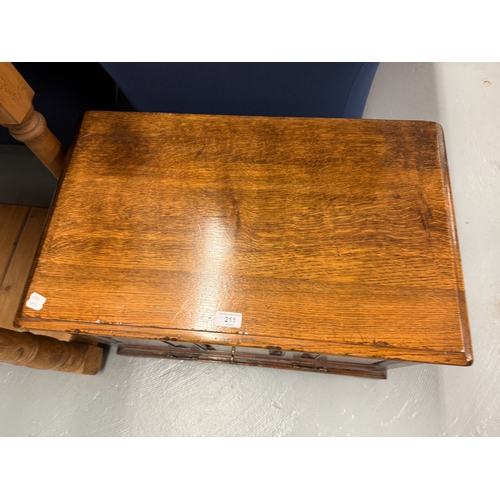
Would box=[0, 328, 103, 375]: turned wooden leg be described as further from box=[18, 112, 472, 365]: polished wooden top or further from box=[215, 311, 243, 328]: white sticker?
box=[215, 311, 243, 328]: white sticker

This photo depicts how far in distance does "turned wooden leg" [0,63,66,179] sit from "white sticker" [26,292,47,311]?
356 mm

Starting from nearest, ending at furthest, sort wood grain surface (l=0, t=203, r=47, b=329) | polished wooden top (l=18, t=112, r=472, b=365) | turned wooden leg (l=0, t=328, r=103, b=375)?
polished wooden top (l=18, t=112, r=472, b=365) < turned wooden leg (l=0, t=328, r=103, b=375) < wood grain surface (l=0, t=203, r=47, b=329)

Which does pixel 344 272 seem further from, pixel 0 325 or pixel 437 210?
pixel 0 325

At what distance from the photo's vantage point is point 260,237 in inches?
27.6

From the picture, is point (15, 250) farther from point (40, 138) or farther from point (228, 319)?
point (228, 319)

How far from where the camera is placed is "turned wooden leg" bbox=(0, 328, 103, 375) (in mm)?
750

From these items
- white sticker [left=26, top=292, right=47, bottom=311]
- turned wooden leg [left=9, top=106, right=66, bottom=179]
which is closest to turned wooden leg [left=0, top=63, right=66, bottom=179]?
turned wooden leg [left=9, top=106, right=66, bottom=179]

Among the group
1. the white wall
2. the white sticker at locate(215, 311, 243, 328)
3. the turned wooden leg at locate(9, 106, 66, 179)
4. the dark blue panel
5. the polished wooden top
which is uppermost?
the dark blue panel

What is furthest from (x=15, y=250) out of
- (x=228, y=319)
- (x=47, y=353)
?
(x=228, y=319)

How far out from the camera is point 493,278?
109 cm

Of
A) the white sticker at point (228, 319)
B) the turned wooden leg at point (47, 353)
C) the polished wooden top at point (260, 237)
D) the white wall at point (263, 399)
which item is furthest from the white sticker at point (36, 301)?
the white wall at point (263, 399)

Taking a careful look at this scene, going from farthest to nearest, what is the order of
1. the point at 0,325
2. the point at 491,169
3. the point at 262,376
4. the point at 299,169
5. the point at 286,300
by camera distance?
the point at 491,169 < the point at 262,376 < the point at 0,325 < the point at 299,169 < the point at 286,300

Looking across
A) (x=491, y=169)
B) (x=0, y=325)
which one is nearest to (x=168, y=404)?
(x=0, y=325)

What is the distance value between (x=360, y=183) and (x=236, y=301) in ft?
1.16
